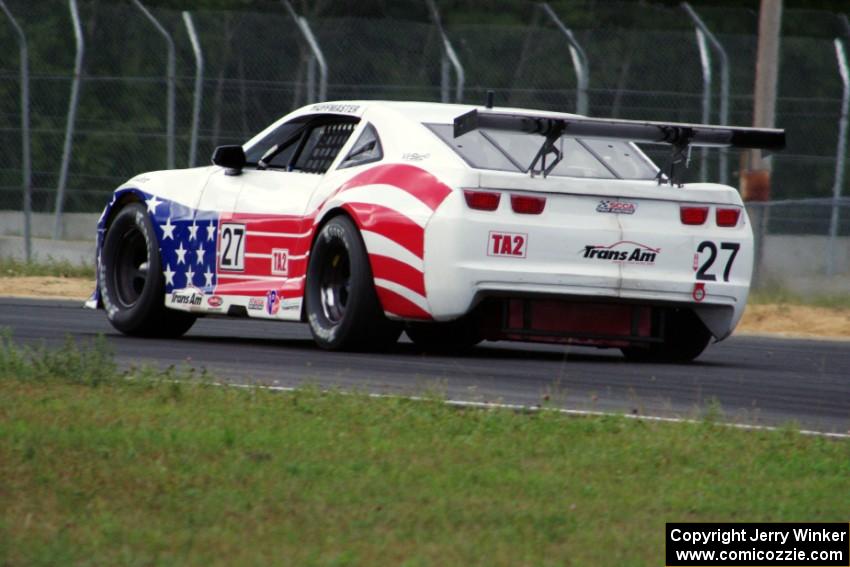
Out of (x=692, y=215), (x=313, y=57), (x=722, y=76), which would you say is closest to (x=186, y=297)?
(x=692, y=215)

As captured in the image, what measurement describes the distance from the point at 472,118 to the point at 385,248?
3.11 feet

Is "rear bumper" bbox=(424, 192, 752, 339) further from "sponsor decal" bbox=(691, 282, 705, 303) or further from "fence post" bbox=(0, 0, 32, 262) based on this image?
"fence post" bbox=(0, 0, 32, 262)

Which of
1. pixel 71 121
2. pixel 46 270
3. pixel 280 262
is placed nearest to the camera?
pixel 280 262

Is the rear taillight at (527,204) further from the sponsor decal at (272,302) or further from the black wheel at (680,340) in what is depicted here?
the sponsor decal at (272,302)

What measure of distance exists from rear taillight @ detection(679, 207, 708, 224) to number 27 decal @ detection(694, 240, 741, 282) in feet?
0.40

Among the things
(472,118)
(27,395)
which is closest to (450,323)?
(472,118)

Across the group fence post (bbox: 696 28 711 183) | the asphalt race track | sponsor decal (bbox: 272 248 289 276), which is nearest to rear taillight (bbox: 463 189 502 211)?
the asphalt race track

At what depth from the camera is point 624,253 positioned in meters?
9.98

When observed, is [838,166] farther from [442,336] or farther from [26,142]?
[442,336]

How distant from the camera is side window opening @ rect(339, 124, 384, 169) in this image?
34.3 feet

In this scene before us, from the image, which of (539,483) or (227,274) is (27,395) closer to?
(539,483)

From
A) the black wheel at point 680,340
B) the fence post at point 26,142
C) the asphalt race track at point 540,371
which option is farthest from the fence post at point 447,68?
the black wheel at point 680,340

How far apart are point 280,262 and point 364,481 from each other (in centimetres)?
512

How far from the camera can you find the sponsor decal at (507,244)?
970cm
